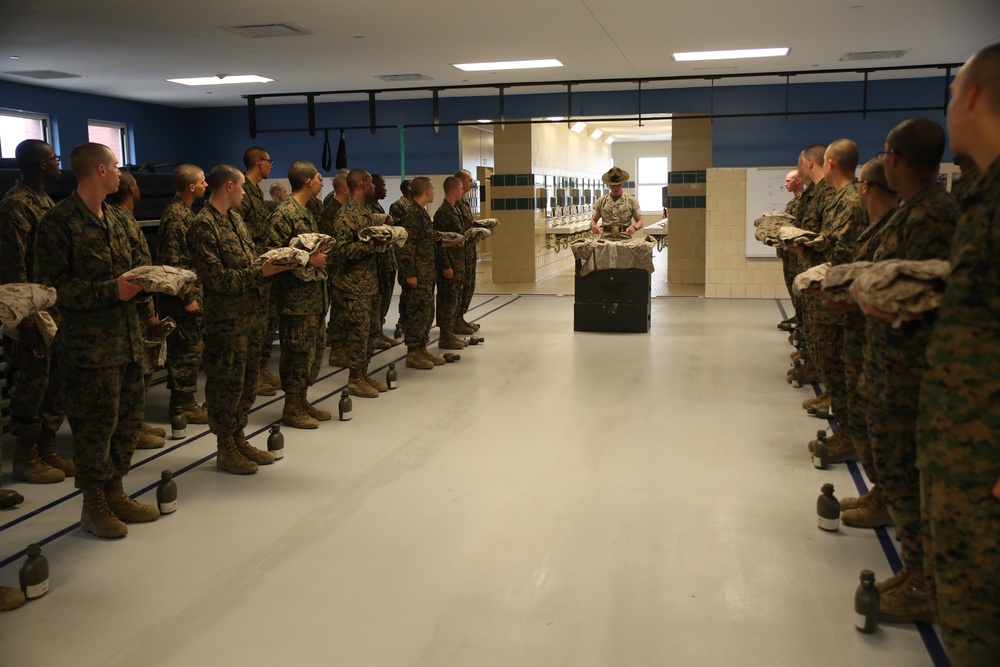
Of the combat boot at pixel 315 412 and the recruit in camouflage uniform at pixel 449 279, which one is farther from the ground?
the recruit in camouflage uniform at pixel 449 279

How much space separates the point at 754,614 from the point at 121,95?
13103 millimetres

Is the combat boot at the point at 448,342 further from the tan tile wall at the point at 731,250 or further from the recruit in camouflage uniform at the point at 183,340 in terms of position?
the tan tile wall at the point at 731,250

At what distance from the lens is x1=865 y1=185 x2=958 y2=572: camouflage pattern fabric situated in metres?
2.91

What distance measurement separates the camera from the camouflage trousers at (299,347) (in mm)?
5609

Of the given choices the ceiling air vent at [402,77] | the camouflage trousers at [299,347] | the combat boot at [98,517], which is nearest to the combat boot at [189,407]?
the camouflage trousers at [299,347]

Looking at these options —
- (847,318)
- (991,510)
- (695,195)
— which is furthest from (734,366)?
(695,195)

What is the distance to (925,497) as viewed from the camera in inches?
88.0

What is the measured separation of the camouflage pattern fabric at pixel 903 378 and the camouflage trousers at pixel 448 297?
5869mm

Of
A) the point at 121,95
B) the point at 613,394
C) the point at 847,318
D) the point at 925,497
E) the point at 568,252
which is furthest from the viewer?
the point at 568,252

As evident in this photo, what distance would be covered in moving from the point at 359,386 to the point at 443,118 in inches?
342

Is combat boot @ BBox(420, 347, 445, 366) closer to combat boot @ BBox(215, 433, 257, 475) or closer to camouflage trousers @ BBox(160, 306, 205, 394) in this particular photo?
camouflage trousers @ BBox(160, 306, 205, 394)

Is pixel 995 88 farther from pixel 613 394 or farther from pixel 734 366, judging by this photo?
pixel 734 366

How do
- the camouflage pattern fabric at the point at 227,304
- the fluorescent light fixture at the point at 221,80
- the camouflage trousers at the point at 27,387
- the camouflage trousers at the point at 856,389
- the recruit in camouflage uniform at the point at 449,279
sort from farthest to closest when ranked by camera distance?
1. the fluorescent light fixture at the point at 221,80
2. the recruit in camouflage uniform at the point at 449,279
3. the camouflage trousers at the point at 27,387
4. the camouflage pattern fabric at the point at 227,304
5. the camouflage trousers at the point at 856,389

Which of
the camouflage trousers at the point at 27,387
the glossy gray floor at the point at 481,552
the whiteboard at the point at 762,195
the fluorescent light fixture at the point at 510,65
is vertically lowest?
the glossy gray floor at the point at 481,552
